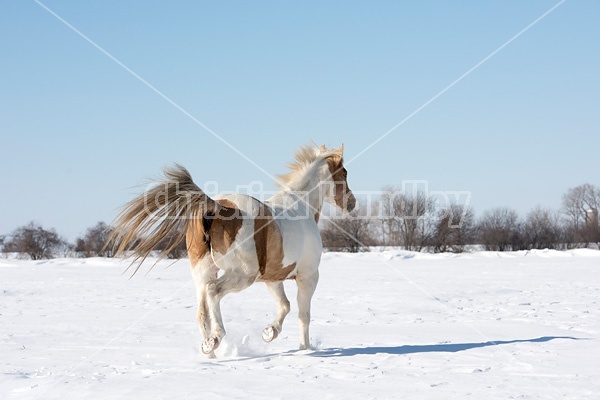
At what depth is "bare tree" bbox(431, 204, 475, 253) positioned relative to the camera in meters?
46.9

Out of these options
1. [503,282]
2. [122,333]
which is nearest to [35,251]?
[503,282]

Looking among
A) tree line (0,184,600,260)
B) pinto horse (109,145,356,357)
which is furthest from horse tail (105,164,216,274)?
tree line (0,184,600,260)

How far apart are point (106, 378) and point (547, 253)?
30.6 metres

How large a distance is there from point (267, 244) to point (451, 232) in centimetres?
4294

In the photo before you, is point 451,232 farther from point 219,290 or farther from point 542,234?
point 219,290

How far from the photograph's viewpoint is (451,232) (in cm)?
4738

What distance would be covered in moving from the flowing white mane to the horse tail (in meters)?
1.73

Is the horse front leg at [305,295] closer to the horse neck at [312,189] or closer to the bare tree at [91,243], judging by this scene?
the horse neck at [312,189]

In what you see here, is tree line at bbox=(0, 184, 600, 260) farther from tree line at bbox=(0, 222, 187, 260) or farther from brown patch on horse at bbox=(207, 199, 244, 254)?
brown patch on horse at bbox=(207, 199, 244, 254)

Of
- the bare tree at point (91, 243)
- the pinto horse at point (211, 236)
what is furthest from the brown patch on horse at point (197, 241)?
the bare tree at point (91, 243)

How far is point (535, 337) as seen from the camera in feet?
24.7

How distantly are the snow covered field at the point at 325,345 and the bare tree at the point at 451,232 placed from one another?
104 ft

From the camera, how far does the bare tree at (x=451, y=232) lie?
1848 inches

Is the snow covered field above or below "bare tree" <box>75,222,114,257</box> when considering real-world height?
below
